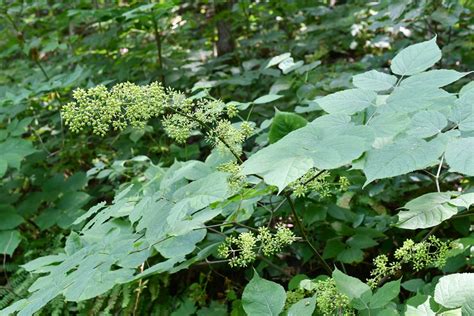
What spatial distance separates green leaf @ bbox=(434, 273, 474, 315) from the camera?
1145 millimetres

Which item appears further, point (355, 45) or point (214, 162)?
point (355, 45)

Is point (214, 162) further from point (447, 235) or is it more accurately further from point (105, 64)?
point (105, 64)

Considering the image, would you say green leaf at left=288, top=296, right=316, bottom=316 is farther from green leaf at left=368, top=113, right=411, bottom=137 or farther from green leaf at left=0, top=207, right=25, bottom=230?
green leaf at left=0, top=207, right=25, bottom=230

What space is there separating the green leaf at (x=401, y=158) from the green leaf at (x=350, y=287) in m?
0.36

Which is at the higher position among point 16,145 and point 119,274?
point 119,274

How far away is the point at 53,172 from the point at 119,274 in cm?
268

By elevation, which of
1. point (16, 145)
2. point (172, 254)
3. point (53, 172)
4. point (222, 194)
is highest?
point (222, 194)

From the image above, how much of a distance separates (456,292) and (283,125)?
2.08ft

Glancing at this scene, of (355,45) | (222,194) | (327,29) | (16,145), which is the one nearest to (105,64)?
(16,145)

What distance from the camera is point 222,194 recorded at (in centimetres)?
118

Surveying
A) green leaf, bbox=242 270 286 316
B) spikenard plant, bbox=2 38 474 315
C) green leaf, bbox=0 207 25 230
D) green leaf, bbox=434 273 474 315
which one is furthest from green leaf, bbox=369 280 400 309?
green leaf, bbox=0 207 25 230

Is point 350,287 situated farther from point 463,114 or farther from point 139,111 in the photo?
point 139,111

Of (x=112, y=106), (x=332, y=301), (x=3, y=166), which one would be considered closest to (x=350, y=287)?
(x=332, y=301)

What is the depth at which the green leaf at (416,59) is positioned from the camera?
1.34 metres
